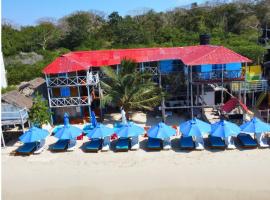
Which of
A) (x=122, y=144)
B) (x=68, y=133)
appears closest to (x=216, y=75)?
(x=122, y=144)

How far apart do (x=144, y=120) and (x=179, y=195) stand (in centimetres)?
1166

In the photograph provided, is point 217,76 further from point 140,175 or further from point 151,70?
point 140,175

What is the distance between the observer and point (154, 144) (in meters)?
21.6

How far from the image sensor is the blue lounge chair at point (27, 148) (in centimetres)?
2208

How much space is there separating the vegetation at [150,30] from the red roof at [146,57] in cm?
1940

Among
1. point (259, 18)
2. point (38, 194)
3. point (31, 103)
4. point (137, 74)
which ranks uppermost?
point (259, 18)

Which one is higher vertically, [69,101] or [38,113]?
[69,101]

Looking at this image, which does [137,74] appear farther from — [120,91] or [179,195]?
[179,195]

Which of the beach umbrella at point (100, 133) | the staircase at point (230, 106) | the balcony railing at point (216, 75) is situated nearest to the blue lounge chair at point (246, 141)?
the staircase at point (230, 106)

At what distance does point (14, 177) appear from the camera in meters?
19.2

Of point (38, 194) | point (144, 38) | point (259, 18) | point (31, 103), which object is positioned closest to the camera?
point (38, 194)

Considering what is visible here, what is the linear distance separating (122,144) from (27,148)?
249 inches

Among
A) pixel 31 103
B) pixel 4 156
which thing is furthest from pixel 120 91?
pixel 4 156

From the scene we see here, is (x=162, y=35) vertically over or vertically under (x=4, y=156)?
over
